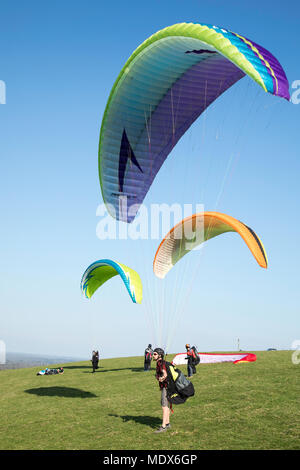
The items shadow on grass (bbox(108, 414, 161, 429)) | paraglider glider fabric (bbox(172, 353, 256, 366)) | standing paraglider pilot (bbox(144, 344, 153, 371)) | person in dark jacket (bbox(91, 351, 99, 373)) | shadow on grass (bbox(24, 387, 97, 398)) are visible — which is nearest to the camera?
shadow on grass (bbox(108, 414, 161, 429))

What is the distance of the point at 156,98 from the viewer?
12.3 m

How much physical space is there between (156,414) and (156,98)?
864 cm

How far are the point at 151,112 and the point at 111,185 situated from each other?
2668 mm

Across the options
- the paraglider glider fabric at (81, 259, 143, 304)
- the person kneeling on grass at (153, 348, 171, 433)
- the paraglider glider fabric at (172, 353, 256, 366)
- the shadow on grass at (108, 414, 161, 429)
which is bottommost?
the paraglider glider fabric at (172, 353, 256, 366)

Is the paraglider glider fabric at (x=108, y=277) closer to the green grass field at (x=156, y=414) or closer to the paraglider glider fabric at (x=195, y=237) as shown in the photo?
the paraglider glider fabric at (x=195, y=237)

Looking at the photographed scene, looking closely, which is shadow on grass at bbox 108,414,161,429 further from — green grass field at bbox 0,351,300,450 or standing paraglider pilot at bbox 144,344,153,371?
standing paraglider pilot at bbox 144,344,153,371

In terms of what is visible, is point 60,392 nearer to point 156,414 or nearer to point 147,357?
point 147,357

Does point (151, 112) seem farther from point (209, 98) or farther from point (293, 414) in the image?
point (293, 414)

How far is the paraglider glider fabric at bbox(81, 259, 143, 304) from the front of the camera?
55.2 ft

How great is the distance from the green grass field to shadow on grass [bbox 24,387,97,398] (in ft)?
0.13

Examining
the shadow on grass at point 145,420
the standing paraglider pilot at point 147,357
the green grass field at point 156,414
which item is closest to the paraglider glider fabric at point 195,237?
the green grass field at point 156,414

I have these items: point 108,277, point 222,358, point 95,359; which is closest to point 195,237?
point 222,358

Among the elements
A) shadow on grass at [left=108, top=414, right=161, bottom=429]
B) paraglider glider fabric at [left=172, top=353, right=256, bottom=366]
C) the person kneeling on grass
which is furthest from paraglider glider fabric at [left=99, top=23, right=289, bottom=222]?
paraglider glider fabric at [left=172, top=353, right=256, bottom=366]

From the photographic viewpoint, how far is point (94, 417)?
35.7ft
